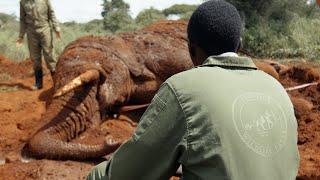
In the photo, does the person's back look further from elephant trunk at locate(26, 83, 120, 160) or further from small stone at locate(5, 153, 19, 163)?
small stone at locate(5, 153, 19, 163)

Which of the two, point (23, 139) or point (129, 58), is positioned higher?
point (129, 58)

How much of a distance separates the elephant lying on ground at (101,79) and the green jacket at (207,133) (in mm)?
2621

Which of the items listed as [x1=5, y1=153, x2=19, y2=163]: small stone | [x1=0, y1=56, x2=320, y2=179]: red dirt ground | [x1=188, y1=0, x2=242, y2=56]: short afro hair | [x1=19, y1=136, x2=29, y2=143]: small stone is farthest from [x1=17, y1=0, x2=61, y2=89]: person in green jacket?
[x1=188, y1=0, x2=242, y2=56]: short afro hair

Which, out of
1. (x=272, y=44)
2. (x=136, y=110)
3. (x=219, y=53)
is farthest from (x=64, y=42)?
(x=219, y=53)

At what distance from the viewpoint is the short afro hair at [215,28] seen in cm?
232

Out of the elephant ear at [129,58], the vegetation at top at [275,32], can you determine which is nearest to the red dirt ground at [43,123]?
the elephant ear at [129,58]

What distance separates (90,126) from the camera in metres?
5.42

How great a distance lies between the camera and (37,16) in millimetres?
9750

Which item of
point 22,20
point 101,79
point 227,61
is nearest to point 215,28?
point 227,61

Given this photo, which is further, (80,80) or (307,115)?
(307,115)

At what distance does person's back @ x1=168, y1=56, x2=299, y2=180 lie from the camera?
82.9 inches

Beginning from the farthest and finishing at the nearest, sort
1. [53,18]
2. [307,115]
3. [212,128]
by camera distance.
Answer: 1. [53,18]
2. [307,115]
3. [212,128]

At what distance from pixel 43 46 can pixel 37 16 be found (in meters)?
0.55

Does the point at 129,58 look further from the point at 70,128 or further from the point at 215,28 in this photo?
the point at 215,28
